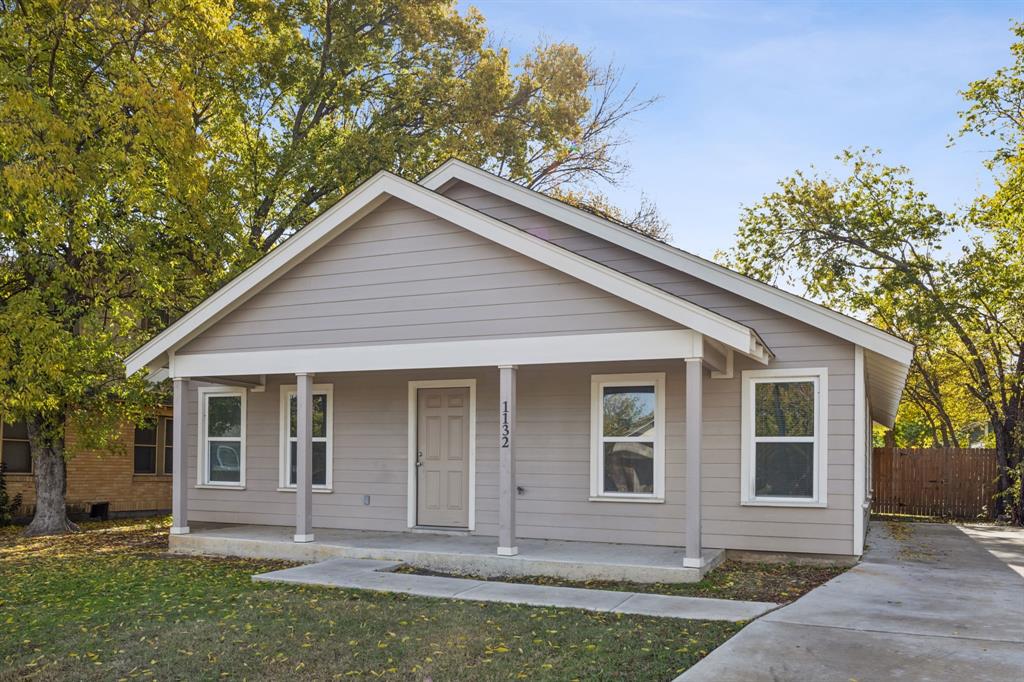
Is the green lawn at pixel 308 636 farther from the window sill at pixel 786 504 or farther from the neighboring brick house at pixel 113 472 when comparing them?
Result: the neighboring brick house at pixel 113 472

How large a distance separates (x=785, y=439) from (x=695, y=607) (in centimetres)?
359

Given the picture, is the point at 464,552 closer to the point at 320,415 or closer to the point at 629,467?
the point at 629,467

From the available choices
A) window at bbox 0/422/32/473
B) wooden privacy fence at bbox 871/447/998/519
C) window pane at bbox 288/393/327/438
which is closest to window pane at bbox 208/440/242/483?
window pane at bbox 288/393/327/438

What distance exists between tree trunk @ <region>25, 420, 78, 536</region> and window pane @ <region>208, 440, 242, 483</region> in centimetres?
361

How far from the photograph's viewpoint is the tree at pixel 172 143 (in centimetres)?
1422

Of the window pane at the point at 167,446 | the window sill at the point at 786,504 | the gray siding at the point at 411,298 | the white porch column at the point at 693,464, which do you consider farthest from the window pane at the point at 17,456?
the window sill at the point at 786,504

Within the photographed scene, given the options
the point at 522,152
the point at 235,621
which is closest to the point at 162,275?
the point at 235,621

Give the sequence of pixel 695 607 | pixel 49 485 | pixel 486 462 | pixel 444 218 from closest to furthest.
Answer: pixel 695 607
pixel 444 218
pixel 486 462
pixel 49 485

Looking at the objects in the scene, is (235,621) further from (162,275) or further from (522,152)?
(522,152)

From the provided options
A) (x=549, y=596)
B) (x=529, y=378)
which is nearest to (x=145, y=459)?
(x=529, y=378)

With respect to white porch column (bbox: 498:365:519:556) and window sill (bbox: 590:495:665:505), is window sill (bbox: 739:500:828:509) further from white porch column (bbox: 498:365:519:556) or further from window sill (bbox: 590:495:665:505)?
white porch column (bbox: 498:365:519:556)

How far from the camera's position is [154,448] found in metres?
21.1

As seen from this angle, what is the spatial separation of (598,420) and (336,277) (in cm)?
411

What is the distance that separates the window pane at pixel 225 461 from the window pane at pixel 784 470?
8.44 meters
